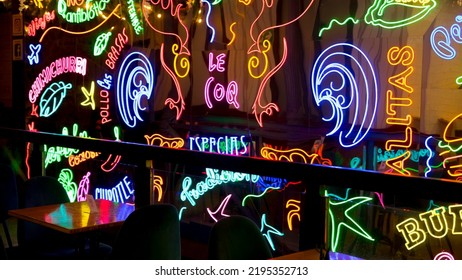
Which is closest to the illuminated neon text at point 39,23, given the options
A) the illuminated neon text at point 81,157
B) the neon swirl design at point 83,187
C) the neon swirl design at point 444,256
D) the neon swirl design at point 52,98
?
the neon swirl design at point 52,98

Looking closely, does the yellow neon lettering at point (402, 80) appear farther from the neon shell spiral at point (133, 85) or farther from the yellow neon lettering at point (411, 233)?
the neon shell spiral at point (133, 85)

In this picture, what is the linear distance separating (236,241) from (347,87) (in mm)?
2286

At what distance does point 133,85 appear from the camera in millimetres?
6961

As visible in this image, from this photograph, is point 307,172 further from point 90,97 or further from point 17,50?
point 17,50

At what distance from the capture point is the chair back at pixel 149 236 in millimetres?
3484

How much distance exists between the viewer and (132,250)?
3.48m

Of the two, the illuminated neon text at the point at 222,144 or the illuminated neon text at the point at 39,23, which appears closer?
the illuminated neon text at the point at 222,144

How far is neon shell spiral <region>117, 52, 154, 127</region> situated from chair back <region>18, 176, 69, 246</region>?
194cm

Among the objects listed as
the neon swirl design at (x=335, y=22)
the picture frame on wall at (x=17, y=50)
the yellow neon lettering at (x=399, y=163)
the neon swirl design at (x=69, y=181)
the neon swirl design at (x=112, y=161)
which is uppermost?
the neon swirl design at (x=335, y=22)

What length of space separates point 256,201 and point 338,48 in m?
1.44

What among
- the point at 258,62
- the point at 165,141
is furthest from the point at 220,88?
the point at 165,141

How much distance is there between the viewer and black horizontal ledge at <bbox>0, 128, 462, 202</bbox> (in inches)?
125

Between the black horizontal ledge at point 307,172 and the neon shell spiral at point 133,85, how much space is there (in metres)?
1.32

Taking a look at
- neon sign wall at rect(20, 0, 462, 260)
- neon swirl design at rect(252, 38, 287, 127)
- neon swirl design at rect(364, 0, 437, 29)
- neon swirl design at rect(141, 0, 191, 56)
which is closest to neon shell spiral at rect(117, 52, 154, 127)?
neon sign wall at rect(20, 0, 462, 260)
